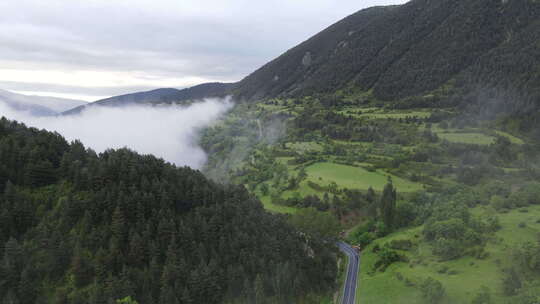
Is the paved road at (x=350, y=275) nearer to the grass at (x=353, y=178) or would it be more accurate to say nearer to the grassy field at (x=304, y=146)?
the grass at (x=353, y=178)

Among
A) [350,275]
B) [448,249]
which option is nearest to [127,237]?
[350,275]

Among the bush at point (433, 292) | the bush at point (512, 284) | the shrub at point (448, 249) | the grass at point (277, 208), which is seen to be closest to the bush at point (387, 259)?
the shrub at point (448, 249)

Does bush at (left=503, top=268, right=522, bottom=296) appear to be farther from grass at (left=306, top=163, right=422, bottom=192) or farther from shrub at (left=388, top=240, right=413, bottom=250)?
grass at (left=306, top=163, right=422, bottom=192)

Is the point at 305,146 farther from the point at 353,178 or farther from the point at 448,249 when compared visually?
the point at 448,249

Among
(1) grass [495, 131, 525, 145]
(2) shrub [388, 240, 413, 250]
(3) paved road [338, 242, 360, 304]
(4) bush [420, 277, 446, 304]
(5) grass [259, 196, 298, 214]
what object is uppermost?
(1) grass [495, 131, 525, 145]

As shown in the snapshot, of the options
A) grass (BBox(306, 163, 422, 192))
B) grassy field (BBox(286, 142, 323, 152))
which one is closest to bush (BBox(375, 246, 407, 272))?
grass (BBox(306, 163, 422, 192))

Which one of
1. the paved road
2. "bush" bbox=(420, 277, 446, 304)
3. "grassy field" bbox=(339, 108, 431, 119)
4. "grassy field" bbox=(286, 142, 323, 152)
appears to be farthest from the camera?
"grassy field" bbox=(339, 108, 431, 119)
